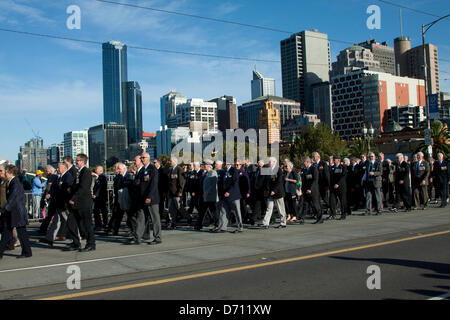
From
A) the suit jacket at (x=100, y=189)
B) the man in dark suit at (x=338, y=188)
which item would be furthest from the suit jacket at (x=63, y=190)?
the man in dark suit at (x=338, y=188)

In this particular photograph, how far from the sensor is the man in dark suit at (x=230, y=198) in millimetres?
11703

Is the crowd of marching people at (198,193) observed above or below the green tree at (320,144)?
below

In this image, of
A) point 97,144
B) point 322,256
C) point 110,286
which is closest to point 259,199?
point 322,256

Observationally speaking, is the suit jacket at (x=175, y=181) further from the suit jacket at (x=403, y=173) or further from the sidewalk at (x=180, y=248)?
the suit jacket at (x=403, y=173)

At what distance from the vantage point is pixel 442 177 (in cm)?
1645

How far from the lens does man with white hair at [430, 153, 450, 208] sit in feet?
53.6

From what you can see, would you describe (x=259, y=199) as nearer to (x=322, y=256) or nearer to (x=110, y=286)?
(x=322, y=256)

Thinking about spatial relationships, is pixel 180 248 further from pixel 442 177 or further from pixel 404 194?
pixel 442 177

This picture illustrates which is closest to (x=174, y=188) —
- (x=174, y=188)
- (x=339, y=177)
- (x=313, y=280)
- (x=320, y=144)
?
(x=174, y=188)

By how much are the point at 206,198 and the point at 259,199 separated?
2071 millimetres

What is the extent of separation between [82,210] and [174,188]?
411 centimetres

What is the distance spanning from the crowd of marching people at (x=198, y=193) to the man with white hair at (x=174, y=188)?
30mm

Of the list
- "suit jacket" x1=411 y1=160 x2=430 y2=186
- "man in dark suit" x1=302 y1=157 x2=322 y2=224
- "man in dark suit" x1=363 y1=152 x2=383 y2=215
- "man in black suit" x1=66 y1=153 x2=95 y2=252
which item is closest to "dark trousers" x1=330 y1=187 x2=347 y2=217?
"man in dark suit" x1=302 y1=157 x2=322 y2=224
